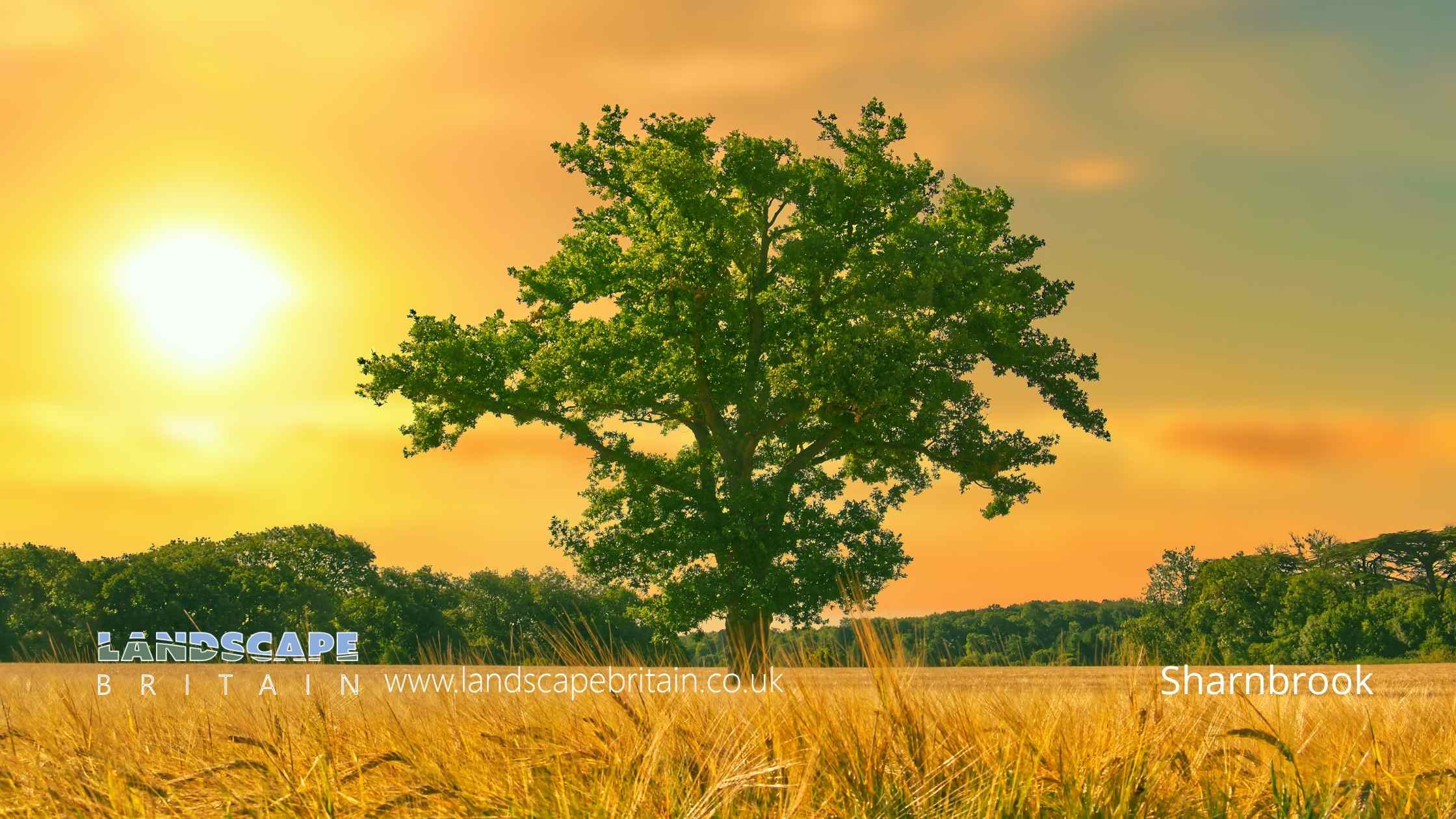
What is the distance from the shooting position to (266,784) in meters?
6.53

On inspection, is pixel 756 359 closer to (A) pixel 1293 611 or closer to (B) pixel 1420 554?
(A) pixel 1293 611

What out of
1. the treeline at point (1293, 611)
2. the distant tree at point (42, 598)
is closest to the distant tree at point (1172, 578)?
the treeline at point (1293, 611)

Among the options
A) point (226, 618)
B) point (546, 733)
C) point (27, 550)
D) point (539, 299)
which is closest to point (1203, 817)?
point (546, 733)

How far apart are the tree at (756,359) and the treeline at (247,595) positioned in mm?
18830

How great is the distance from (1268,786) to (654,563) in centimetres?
1950

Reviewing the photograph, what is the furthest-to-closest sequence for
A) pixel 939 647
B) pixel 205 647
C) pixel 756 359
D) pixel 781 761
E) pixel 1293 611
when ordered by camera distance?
1. pixel 1293 611
2. pixel 205 647
3. pixel 756 359
4. pixel 939 647
5. pixel 781 761

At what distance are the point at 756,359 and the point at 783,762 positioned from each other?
20.4 meters

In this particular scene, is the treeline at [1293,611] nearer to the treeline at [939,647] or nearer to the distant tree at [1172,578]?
the distant tree at [1172,578]

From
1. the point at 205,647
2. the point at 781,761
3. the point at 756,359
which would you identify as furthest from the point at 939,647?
the point at 205,647

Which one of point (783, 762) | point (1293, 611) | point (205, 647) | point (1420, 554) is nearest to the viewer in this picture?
point (783, 762)

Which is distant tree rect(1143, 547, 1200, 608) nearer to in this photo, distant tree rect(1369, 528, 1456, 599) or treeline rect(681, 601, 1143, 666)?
distant tree rect(1369, 528, 1456, 599)

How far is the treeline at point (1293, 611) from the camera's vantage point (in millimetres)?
47500

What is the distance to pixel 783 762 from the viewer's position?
6.02 m

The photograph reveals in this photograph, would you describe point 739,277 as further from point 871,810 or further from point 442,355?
point 871,810
